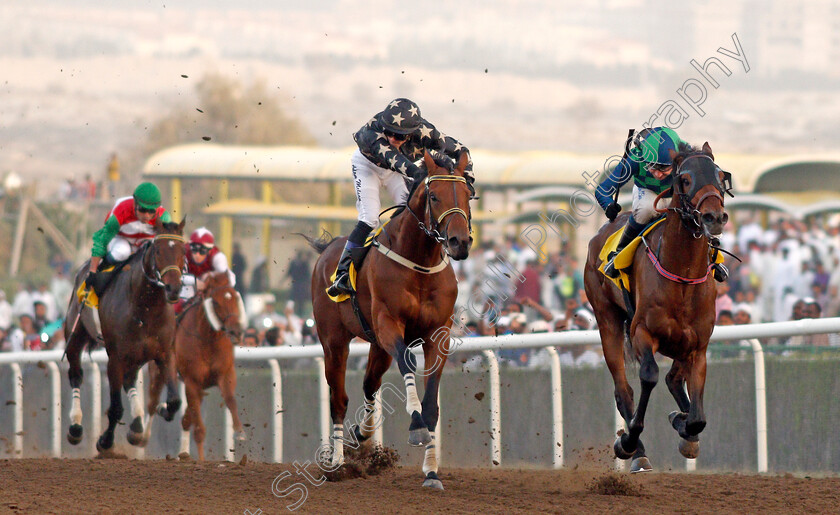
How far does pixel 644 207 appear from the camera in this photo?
264 inches

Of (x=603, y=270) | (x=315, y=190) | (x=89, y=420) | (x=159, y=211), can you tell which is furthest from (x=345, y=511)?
(x=315, y=190)

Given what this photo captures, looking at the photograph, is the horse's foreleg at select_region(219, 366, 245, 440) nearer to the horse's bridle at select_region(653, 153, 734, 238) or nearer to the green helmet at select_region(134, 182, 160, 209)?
the green helmet at select_region(134, 182, 160, 209)

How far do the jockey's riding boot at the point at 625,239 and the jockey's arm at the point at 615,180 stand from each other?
11.9 inches

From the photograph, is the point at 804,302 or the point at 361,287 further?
the point at 804,302

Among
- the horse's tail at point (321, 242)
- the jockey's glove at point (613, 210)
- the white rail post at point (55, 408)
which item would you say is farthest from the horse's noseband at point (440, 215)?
the white rail post at point (55, 408)

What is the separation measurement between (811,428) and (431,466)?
7.26ft

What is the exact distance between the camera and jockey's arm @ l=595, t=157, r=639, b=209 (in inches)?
272

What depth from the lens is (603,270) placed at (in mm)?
7051

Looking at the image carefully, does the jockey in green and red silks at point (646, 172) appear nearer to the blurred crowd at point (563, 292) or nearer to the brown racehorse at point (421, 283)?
the brown racehorse at point (421, 283)

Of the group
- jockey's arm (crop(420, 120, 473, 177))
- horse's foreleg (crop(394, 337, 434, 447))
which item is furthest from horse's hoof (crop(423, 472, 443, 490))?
jockey's arm (crop(420, 120, 473, 177))

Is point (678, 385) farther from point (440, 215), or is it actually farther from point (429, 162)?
point (429, 162)

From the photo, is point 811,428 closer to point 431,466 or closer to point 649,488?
point 649,488

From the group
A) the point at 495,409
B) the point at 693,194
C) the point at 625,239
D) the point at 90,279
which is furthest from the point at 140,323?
the point at 693,194

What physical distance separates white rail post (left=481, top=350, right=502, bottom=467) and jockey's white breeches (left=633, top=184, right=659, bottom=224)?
2.13 meters
